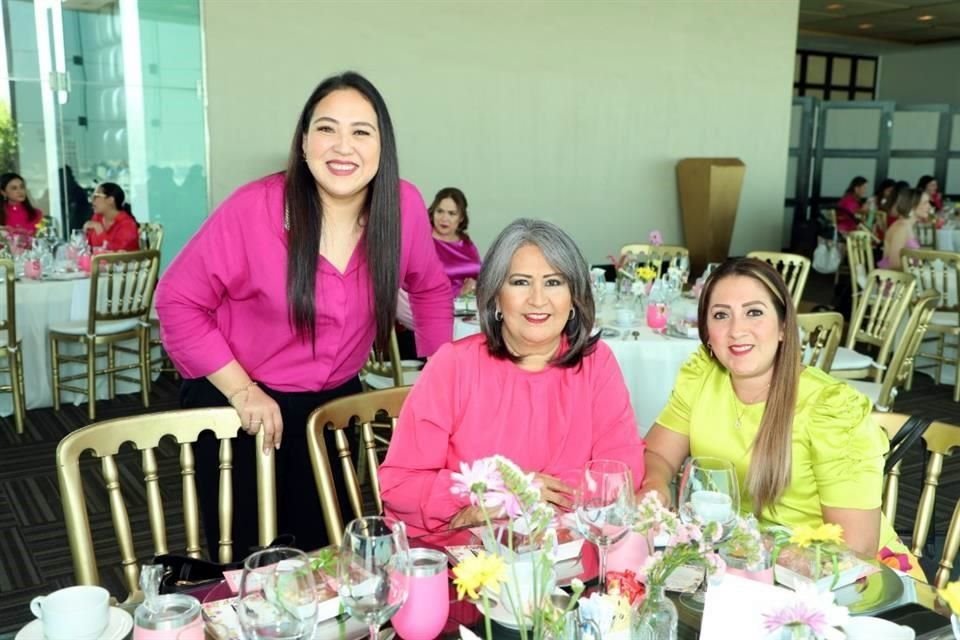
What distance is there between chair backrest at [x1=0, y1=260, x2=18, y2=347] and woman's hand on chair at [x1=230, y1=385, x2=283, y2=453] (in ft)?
A: 10.4

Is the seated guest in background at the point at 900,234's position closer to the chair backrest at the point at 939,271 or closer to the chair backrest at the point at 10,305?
the chair backrest at the point at 939,271

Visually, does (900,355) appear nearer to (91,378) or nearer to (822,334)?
(822,334)

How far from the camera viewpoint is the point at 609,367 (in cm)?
212

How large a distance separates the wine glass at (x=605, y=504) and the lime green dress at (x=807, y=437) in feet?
2.16

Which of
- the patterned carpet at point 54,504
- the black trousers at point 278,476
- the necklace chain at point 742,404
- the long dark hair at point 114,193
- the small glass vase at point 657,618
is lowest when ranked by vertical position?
the patterned carpet at point 54,504

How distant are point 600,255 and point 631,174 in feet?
2.92

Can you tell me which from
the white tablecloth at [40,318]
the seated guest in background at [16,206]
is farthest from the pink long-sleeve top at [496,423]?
the seated guest in background at [16,206]

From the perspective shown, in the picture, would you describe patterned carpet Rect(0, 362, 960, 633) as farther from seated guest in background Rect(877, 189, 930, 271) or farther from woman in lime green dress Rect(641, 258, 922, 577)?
seated guest in background Rect(877, 189, 930, 271)

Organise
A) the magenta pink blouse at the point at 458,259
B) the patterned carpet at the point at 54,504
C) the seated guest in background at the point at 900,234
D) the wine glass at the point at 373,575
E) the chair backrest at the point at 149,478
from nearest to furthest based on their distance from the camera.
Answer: the wine glass at the point at 373,575 → the chair backrest at the point at 149,478 → the patterned carpet at the point at 54,504 → the magenta pink blouse at the point at 458,259 → the seated guest in background at the point at 900,234

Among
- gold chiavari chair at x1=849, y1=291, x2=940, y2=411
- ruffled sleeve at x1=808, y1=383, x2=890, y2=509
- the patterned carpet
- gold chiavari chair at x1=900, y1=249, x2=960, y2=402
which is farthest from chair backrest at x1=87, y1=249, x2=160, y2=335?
gold chiavari chair at x1=900, y1=249, x2=960, y2=402

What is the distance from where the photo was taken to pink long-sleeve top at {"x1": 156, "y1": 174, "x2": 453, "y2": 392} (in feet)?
6.81

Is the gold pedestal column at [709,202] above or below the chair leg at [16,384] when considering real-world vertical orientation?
above

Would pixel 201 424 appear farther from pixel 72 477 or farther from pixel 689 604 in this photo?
pixel 689 604

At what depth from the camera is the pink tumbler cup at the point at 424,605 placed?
4.04 feet
